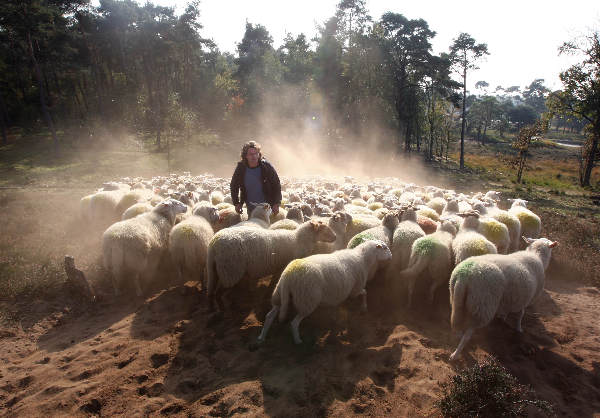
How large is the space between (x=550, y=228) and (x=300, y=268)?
1046cm

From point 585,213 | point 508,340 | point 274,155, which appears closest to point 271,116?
point 274,155

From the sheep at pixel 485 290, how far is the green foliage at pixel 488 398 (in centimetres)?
72

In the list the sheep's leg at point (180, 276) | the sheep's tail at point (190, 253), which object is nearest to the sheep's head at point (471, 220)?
the sheep's tail at point (190, 253)

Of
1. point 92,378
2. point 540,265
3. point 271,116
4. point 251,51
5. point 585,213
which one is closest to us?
point 92,378

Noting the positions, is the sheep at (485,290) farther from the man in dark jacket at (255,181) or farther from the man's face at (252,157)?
the man's face at (252,157)

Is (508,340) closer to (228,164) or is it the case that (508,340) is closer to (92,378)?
(92,378)

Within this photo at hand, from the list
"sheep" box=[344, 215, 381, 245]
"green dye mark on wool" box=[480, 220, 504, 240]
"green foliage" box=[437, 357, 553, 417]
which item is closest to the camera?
"green foliage" box=[437, 357, 553, 417]

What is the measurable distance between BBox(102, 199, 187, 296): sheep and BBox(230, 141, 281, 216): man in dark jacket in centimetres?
191

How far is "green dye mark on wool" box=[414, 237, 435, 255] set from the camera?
5.88 meters

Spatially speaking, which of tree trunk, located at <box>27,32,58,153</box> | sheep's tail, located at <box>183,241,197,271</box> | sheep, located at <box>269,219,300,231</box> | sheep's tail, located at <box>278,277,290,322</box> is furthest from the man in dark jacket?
tree trunk, located at <box>27,32,58,153</box>

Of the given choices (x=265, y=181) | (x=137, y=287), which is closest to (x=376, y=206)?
(x=265, y=181)

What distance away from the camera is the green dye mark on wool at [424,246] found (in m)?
5.88

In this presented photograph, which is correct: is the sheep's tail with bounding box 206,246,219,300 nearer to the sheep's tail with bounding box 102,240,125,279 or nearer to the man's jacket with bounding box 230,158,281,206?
the sheep's tail with bounding box 102,240,125,279

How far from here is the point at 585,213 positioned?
15164 millimetres
